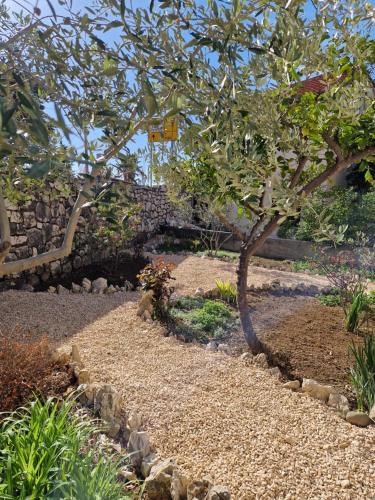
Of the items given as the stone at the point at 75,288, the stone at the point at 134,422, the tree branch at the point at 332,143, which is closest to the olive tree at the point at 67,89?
the stone at the point at 134,422

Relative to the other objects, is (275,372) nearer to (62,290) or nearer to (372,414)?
(372,414)

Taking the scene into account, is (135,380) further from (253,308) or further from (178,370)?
(253,308)

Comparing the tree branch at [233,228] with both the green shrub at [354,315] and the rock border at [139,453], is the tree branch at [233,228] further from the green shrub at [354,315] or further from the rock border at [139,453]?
the rock border at [139,453]

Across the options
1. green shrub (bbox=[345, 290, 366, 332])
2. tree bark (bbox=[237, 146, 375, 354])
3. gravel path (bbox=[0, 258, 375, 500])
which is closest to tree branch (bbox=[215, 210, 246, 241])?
tree bark (bbox=[237, 146, 375, 354])

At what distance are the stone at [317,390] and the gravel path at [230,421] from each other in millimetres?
88

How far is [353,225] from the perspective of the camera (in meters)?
9.77

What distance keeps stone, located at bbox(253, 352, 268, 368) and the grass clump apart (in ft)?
2.64

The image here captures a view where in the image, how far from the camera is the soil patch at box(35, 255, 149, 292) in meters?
5.81

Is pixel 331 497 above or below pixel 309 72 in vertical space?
below

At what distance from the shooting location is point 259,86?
189 centimetres

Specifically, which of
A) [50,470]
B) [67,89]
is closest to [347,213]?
[67,89]

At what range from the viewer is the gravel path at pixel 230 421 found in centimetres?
181

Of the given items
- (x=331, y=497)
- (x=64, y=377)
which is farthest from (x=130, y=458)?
(x=331, y=497)

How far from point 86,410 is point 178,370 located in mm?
956
